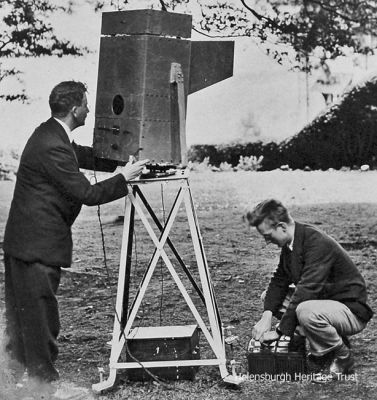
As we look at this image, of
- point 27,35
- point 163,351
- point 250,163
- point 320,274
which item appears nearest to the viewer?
point 320,274

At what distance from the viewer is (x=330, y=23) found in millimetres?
5047

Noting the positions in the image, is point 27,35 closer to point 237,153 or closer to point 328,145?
point 237,153

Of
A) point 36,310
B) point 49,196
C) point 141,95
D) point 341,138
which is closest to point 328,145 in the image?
point 341,138

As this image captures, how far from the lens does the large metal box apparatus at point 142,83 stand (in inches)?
137

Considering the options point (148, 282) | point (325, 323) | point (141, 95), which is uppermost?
point (141, 95)

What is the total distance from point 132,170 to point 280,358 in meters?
1.12

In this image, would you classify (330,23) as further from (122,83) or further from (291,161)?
(122,83)

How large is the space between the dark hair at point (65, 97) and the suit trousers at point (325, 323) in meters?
1.40

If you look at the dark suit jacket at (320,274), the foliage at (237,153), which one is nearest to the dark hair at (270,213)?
the dark suit jacket at (320,274)

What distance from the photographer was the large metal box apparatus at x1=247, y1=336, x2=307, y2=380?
3.45m

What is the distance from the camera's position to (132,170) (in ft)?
11.2

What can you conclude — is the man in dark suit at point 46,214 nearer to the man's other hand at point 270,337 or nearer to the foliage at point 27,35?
the man's other hand at point 270,337

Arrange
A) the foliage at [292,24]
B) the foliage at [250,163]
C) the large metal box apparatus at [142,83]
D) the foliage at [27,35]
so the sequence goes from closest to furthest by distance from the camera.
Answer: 1. the large metal box apparatus at [142,83]
2. the foliage at [292,24]
3. the foliage at [27,35]
4. the foliage at [250,163]

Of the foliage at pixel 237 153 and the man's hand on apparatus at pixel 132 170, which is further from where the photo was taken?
the foliage at pixel 237 153
